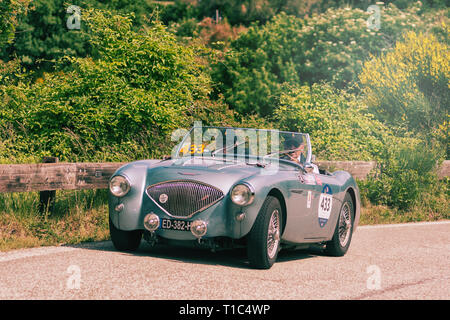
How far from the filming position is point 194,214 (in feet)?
21.9

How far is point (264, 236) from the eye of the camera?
6605 millimetres

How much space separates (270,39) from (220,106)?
50.1ft

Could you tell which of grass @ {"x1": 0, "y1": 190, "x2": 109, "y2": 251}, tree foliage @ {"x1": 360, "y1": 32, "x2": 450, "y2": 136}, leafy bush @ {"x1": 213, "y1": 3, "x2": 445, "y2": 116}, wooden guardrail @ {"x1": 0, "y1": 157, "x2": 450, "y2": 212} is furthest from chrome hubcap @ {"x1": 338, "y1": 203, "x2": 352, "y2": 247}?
leafy bush @ {"x1": 213, "y1": 3, "x2": 445, "y2": 116}

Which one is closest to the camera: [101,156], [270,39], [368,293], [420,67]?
[368,293]

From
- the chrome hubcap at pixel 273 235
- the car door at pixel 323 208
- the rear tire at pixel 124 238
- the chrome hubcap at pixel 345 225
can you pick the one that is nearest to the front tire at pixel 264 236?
the chrome hubcap at pixel 273 235

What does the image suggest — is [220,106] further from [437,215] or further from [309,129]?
[437,215]

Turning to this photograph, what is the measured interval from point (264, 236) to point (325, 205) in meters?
1.67

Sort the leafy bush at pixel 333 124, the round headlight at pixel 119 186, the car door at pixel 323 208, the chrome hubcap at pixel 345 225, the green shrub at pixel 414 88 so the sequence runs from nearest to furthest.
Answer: the round headlight at pixel 119 186, the car door at pixel 323 208, the chrome hubcap at pixel 345 225, the leafy bush at pixel 333 124, the green shrub at pixel 414 88

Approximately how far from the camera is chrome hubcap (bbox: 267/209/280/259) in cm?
683

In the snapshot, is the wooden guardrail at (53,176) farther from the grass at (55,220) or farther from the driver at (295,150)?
the driver at (295,150)

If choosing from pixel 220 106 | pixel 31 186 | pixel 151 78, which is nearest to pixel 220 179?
pixel 31 186

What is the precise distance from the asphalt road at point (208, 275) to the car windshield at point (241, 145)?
44.6 inches

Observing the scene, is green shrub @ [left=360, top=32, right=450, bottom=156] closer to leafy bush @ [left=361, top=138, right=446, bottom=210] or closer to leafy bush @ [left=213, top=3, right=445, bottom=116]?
leafy bush @ [left=213, top=3, right=445, bottom=116]

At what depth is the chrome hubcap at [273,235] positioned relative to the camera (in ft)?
22.4
